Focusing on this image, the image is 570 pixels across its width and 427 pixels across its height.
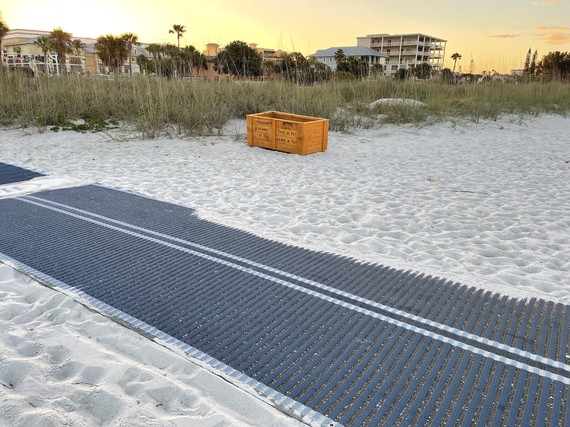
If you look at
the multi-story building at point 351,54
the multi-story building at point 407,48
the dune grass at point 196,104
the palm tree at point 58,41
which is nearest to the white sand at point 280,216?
the dune grass at point 196,104

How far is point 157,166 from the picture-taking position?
18.8 feet

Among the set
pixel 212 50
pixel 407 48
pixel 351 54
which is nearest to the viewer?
pixel 212 50

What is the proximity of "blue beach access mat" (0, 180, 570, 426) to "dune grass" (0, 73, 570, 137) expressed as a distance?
16.3 ft

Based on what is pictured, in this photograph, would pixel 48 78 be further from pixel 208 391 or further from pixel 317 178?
pixel 208 391

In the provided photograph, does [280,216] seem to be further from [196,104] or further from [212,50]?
[212,50]

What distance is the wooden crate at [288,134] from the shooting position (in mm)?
6465

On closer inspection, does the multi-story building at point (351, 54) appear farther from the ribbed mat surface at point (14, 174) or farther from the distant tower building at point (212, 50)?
the ribbed mat surface at point (14, 174)

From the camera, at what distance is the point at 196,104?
838 cm

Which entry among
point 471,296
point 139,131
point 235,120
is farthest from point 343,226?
point 235,120

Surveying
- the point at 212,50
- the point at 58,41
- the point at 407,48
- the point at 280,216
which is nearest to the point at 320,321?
the point at 280,216

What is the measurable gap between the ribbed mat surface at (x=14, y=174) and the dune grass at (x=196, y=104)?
250 centimetres

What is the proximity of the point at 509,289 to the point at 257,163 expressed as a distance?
154 inches

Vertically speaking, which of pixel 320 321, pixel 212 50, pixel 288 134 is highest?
pixel 212 50

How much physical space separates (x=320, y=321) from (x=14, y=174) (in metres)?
4.53
